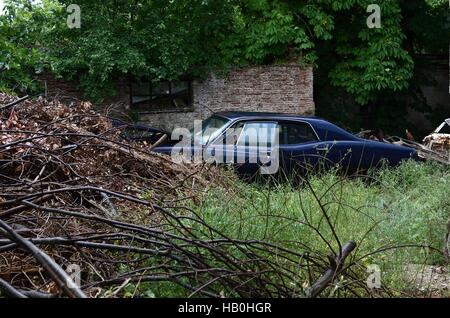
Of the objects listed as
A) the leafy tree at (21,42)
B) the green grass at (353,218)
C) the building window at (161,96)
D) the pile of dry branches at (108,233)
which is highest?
the leafy tree at (21,42)

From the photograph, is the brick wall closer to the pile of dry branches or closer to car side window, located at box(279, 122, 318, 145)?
car side window, located at box(279, 122, 318, 145)

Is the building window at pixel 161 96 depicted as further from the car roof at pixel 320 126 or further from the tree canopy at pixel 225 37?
the car roof at pixel 320 126

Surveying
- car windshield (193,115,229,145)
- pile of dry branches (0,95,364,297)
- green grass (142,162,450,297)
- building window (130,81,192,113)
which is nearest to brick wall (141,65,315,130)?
building window (130,81,192,113)

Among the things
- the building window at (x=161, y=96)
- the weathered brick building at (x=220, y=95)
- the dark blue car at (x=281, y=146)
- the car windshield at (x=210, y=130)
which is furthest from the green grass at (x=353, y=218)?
the building window at (x=161, y=96)

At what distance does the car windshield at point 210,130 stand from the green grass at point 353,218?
1.66 meters

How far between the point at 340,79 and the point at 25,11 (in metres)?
8.33

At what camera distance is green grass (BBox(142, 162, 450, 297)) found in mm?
4504

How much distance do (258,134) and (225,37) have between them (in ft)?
24.3

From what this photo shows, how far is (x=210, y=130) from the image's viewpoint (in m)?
9.00

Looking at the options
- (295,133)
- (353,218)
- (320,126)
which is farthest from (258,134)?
(353,218)

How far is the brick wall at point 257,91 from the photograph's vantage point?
15812 millimetres

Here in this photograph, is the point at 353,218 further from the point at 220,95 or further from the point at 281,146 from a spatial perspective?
the point at 220,95

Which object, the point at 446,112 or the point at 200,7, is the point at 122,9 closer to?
the point at 200,7
